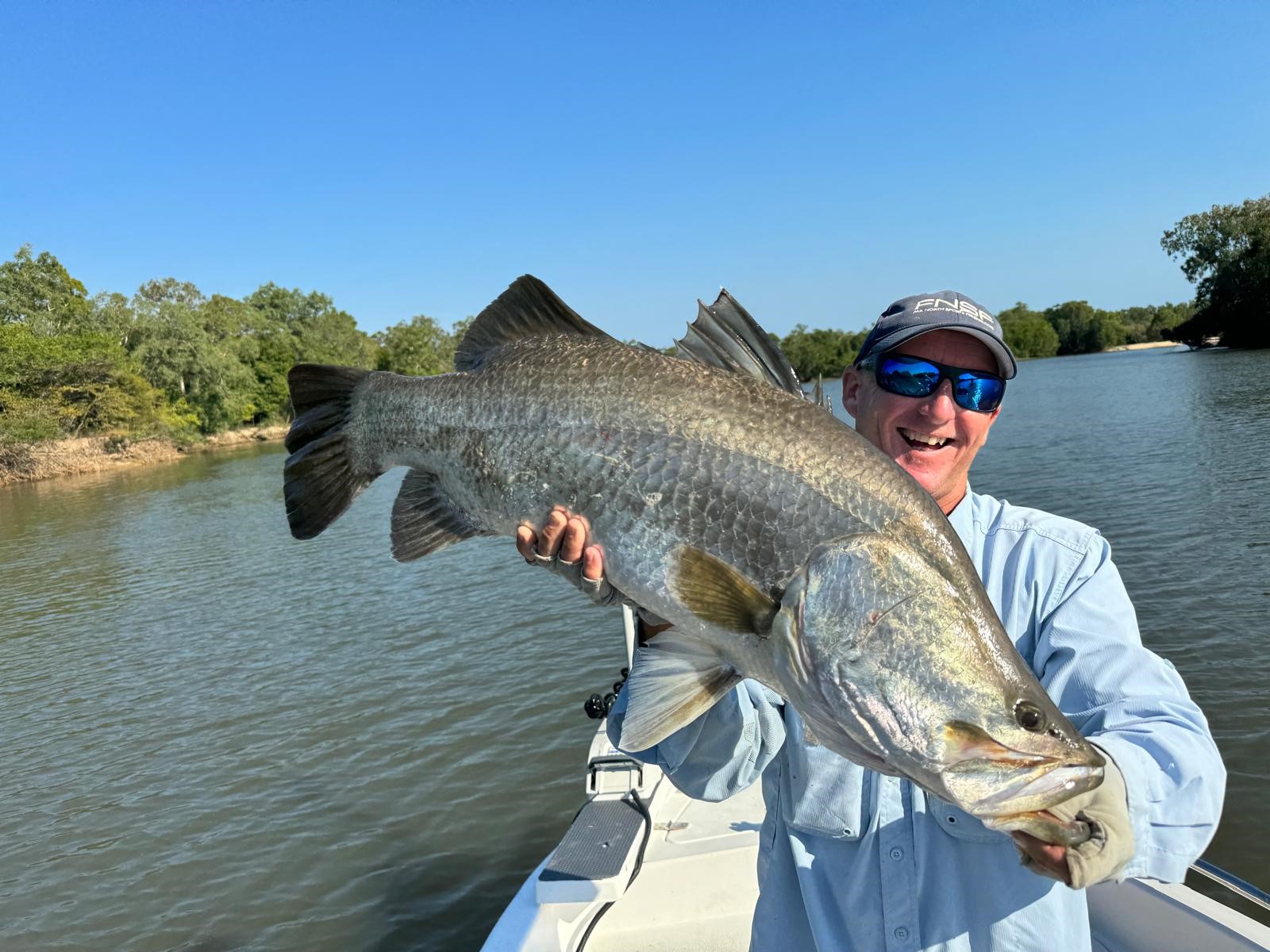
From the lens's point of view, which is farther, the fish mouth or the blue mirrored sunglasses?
the blue mirrored sunglasses

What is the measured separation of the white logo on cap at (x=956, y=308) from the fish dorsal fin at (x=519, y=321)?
1128 millimetres

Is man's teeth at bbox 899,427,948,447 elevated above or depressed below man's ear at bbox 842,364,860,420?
below

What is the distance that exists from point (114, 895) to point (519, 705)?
506 cm

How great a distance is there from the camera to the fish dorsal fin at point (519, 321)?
273cm

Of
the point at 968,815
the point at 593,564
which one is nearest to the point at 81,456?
the point at 593,564

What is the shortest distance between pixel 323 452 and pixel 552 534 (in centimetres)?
111

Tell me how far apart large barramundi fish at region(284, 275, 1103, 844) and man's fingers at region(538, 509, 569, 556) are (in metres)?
0.03

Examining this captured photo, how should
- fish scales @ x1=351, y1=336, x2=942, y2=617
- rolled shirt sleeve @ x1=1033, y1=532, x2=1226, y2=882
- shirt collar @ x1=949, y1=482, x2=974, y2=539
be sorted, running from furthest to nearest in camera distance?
1. shirt collar @ x1=949, y1=482, x2=974, y2=539
2. fish scales @ x1=351, y1=336, x2=942, y2=617
3. rolled shirt sleeve @ x1=1033, y1=532, x2=1226, y2=882

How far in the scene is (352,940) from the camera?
752 cm

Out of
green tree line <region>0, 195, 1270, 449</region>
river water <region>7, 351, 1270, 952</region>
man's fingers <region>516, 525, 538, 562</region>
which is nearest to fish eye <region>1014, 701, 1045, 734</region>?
man's fingers <region>516, 525, 538, 562</region>

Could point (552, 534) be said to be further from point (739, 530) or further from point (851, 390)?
point (851, 390)

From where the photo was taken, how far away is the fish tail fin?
299 centimetres

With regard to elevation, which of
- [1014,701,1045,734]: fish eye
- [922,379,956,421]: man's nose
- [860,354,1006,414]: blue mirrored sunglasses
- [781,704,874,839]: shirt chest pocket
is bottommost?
[781,704,874,839]: shirt chest pocket

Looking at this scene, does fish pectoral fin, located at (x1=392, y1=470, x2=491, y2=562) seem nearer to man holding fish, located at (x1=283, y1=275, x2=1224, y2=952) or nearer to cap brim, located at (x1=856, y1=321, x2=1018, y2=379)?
man holding fish, located at (x1=283, y1=275, x2=1224, y2=952)
